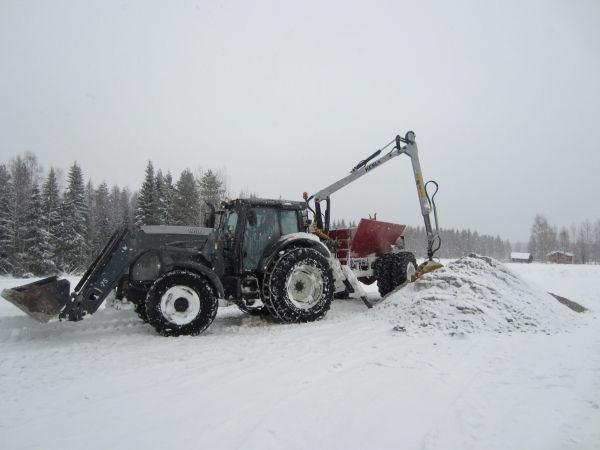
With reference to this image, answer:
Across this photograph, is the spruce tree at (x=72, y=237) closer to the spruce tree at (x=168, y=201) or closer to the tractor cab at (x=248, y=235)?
the spruce tree at (x=168, y=201)

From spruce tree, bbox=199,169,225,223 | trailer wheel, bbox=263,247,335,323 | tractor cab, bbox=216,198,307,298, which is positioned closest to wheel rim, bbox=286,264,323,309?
trailer wheel, bbox=263,247,335,323

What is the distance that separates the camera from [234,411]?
2.73 m

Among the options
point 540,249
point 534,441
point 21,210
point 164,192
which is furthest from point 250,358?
point 540,249

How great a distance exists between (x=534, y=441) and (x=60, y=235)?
32976mm

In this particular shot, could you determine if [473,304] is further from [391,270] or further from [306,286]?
[391,270]

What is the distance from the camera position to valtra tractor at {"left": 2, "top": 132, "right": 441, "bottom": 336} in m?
5.09

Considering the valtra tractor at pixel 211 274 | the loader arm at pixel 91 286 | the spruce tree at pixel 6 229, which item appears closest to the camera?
the loader arm at pixel 91 286

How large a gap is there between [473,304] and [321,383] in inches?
136

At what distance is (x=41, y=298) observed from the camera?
4.87 metres

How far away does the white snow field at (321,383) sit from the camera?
2.40 meters

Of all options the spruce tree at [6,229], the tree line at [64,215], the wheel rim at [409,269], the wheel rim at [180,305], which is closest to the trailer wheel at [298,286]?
the wheel rim at [180,305]

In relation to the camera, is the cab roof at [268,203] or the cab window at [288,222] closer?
the cab roof at [268,203]

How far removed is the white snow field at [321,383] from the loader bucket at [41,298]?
1.36 feet

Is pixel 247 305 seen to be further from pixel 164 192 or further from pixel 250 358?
pixel 164 192
